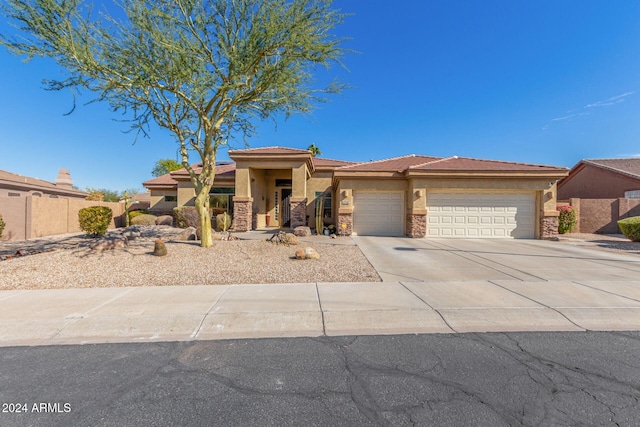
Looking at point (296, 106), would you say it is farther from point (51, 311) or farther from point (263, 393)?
point (263, 393)

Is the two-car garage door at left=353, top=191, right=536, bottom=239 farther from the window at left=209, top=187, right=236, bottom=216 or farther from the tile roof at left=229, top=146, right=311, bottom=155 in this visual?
the window at left=209, top=187, right=236, bottom=216

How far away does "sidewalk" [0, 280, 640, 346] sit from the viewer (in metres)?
3.76

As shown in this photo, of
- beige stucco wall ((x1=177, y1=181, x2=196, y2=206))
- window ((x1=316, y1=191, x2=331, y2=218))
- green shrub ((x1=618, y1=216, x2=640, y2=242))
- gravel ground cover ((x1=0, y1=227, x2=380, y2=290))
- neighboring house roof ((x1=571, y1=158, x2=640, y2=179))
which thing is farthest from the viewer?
neighboring house roof ((x1=571, y1=158, x2=640, y2=179))

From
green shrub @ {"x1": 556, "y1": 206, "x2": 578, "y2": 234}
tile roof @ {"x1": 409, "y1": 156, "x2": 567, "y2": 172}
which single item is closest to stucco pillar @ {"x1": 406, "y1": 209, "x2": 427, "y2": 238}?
tile roof @ {"x1": 409, "y1": 156, "x2": 567, "y2": 172}

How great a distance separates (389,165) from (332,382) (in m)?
13.9

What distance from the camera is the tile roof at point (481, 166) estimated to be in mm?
13375

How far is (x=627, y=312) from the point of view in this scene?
4312 millimetres

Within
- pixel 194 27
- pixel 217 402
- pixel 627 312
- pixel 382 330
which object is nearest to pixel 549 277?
pixel 627 312

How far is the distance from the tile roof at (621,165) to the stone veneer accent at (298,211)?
995 inches

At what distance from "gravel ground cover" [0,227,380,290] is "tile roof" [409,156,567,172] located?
7453 mm

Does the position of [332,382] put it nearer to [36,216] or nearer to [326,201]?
[326,201]

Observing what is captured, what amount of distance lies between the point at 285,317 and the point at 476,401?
263 centimetres

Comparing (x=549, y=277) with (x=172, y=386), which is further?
(x=549, y=277)

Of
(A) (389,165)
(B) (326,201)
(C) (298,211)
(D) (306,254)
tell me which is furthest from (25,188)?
(A) (389,165)
